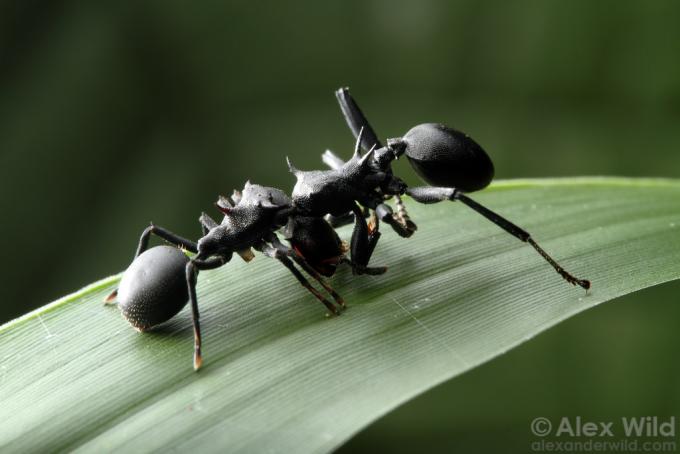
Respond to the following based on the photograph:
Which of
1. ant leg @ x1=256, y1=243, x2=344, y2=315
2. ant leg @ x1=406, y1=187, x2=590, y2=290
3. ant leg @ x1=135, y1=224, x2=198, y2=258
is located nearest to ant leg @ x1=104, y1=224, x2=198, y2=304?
ant leg @ x1=135, y1=224, x2=198, y2=258

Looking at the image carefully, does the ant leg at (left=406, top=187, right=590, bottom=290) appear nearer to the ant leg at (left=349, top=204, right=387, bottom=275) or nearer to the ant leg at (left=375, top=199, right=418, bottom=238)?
the ant leg at (left=375, top=199, right=418, bottom=238)

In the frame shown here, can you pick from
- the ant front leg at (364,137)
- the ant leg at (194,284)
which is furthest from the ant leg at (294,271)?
the ant front leg at (364,137)

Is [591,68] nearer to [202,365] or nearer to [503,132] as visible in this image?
[503,132]

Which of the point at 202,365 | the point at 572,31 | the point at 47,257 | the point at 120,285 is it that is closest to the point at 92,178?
the point at 47,257

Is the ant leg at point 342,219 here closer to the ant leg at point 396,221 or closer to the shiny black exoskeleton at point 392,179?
the shiny black exoskeleton at point 392,179

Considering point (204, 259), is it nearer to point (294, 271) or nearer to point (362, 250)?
point (294, 271)
